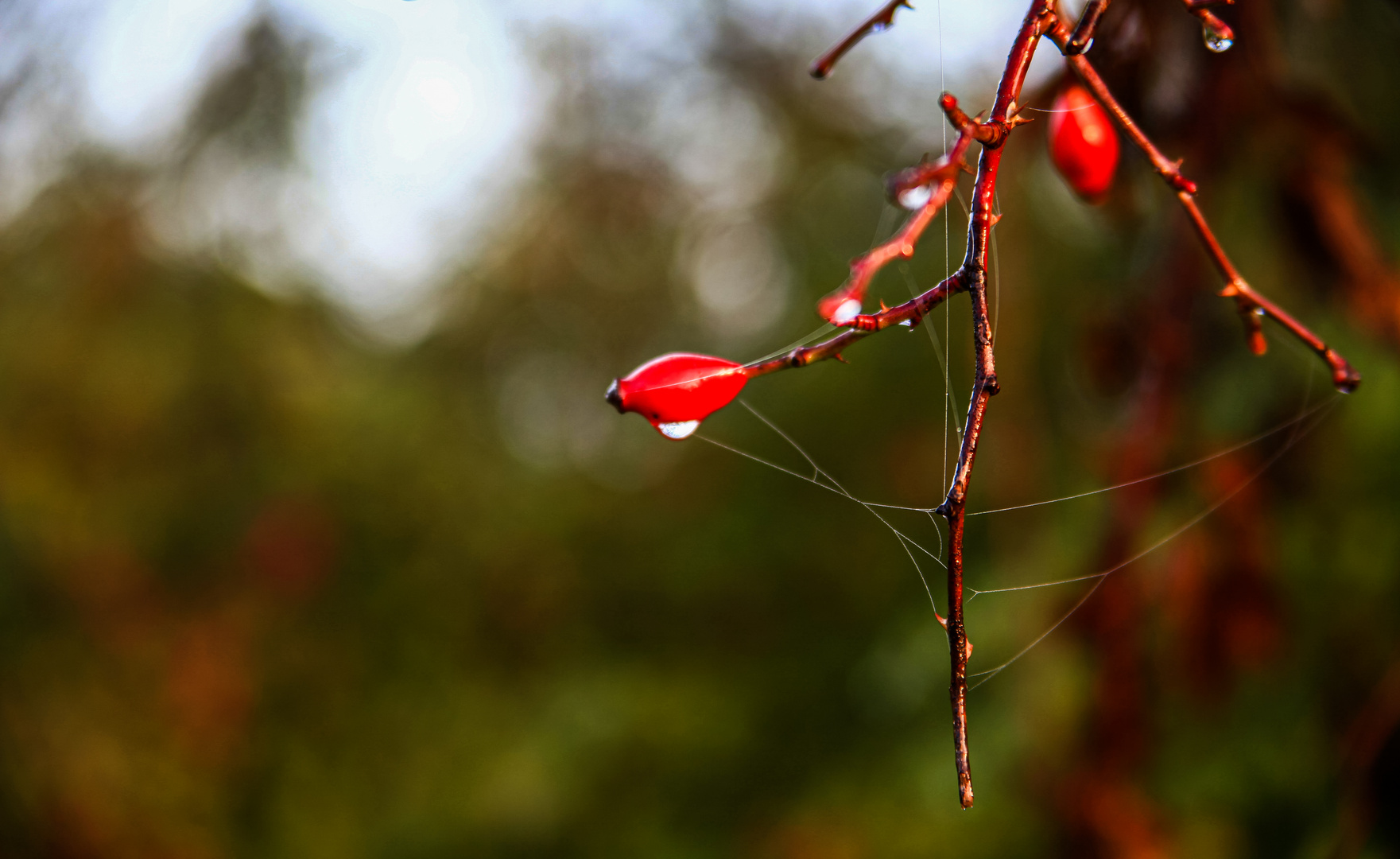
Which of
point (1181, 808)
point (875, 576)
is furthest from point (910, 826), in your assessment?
point (875, 576)

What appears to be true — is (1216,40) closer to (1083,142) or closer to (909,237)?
(1083,142)

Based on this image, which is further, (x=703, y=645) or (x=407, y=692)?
(x=703, y=645)

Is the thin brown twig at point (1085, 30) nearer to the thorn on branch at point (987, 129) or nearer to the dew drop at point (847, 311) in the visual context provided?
the thorn on branch at point (987, 129)

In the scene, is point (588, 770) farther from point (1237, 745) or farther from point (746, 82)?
point (746, 82)

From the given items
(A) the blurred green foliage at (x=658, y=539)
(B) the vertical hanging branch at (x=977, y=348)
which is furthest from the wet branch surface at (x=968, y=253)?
(A) the blurred green foliage at (x=658, y=539)

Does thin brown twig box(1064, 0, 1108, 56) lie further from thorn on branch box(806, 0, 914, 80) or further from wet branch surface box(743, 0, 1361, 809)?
thorn on branch box(806, 0, 914, 80)

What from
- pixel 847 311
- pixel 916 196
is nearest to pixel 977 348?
pixel 847 311
